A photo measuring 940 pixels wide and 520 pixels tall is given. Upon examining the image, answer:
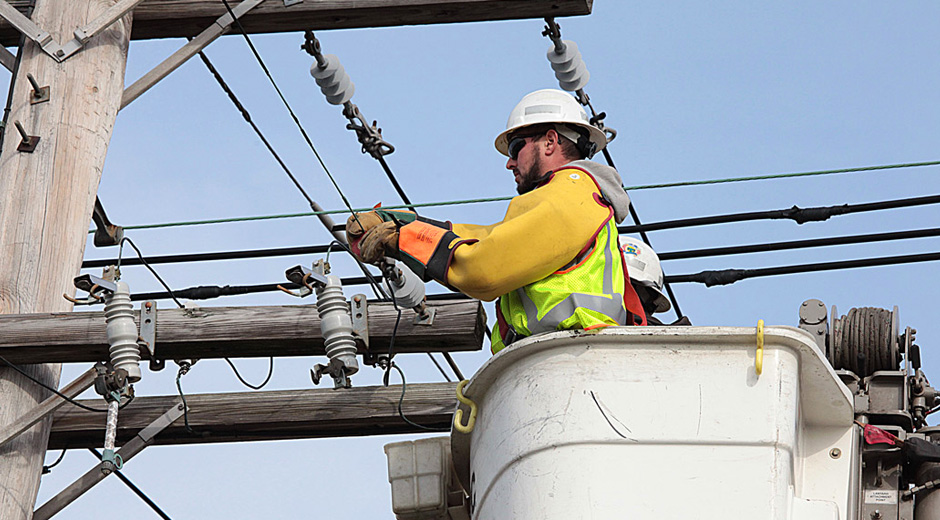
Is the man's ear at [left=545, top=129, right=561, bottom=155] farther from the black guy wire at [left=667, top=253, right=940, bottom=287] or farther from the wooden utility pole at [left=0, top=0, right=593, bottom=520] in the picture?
the black guy wire at [left=667, top=253, right=940, bottom=287]

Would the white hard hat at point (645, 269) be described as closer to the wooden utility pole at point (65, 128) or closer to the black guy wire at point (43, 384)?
the wooden utility pole at point (65, 128)

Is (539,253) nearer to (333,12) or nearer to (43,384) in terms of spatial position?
(43,384)

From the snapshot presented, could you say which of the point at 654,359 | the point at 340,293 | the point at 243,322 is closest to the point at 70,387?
the point at 243,322

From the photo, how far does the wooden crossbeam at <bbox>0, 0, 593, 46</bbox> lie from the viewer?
28.5ft

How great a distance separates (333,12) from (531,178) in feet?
7.79

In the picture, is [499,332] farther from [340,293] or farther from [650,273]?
[650,273]

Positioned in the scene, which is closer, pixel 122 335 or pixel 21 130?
pixel 122 335

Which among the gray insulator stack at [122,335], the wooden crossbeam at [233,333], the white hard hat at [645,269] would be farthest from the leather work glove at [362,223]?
the white hard hat at [645,269]

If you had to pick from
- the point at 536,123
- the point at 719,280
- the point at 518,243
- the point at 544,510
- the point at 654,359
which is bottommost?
the point at 544,510

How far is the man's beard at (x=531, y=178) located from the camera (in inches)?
267

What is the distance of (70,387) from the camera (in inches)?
304

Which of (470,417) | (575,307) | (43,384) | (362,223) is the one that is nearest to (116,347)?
(43,384)

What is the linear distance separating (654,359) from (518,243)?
2.32 ft

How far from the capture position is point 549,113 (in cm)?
694
